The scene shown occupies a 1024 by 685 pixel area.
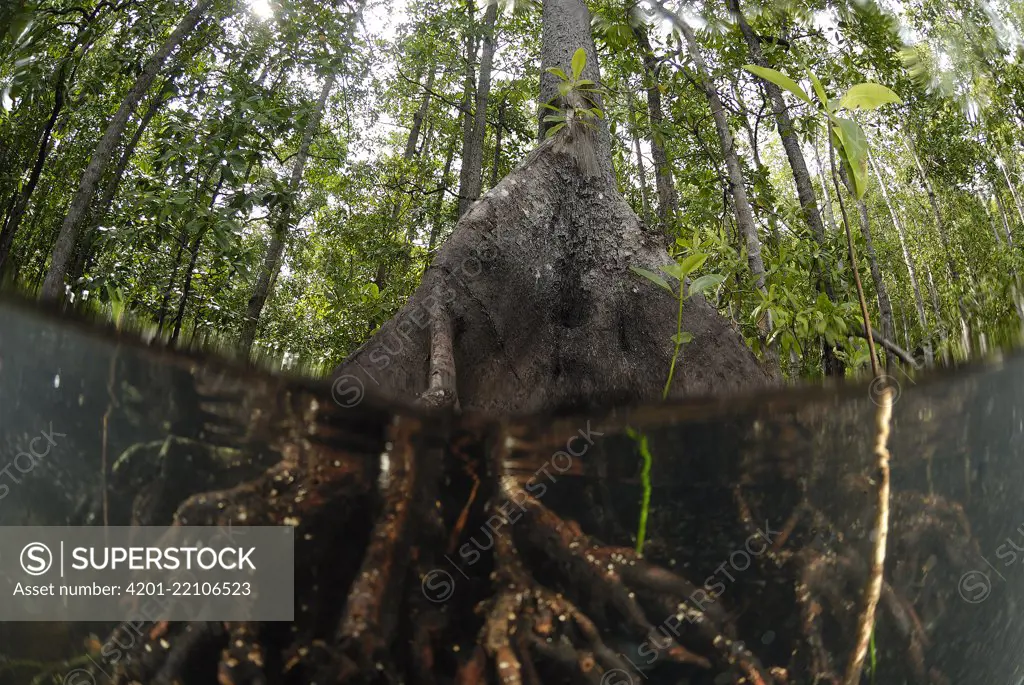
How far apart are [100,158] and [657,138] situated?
1.22m

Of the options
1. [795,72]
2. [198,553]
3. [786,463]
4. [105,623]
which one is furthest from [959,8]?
[105,623]

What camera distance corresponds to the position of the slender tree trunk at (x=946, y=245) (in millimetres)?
1043

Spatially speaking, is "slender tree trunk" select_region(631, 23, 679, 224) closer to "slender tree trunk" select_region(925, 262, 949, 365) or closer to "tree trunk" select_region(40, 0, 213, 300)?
"slender tree trunk" select_region(925, 262, 949, 365)

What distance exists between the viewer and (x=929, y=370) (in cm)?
102

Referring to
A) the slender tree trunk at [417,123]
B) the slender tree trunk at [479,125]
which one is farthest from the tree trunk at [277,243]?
the slender tree trunk at [479,125]

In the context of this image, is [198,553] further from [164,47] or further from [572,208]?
[572,208]

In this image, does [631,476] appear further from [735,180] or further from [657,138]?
[657,138]

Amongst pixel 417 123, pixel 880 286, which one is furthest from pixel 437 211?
pixel 880 286

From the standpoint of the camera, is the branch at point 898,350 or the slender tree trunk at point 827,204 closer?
the branch at point 898,350

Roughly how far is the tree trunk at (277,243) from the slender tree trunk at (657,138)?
83 cm

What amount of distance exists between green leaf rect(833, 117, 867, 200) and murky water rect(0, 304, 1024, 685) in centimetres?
38

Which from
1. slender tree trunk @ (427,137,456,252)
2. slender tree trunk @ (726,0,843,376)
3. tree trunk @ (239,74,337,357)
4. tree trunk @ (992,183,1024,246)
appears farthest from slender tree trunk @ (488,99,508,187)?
tree trunk @ (992,183,1024,246)

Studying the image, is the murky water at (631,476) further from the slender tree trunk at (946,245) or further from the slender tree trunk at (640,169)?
the slender tree trunk at (640,169)

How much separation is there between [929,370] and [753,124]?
61 centimetres
